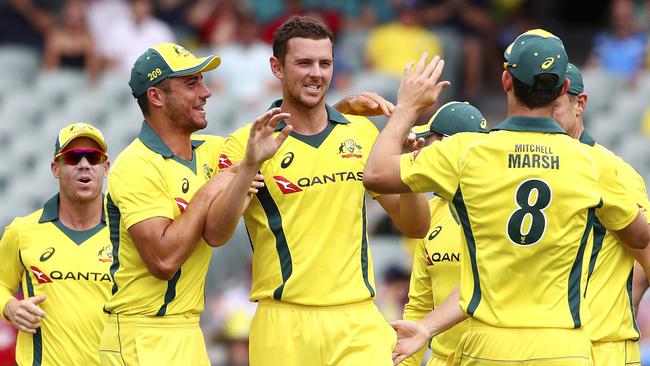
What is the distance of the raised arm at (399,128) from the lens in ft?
22.7

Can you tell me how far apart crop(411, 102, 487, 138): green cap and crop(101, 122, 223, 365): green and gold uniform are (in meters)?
1.58

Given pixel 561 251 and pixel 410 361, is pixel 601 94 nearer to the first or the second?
pixel 410 361

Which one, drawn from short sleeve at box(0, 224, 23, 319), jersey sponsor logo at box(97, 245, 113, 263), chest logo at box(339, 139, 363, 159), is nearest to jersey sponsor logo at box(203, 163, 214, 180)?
chest logo at box(339, 139, 363, 159)

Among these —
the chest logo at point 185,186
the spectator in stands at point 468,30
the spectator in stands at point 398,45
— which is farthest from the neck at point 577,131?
the spectator in stands at point 468,30

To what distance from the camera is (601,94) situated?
16.5 meters

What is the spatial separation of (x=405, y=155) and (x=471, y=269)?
0.66 meters

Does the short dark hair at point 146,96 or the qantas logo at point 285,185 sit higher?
the short dark hair at point 146,96

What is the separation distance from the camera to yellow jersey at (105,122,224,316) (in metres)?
7.65

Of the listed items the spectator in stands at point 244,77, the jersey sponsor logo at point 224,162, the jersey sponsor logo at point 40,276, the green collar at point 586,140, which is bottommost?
the jersey sponsor logo at point 40,276

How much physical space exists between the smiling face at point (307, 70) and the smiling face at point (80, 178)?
1.75 m

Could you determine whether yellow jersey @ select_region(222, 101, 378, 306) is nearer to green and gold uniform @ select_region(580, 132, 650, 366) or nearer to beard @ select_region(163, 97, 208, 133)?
beard @ select_region(163, 97, 208, 133)

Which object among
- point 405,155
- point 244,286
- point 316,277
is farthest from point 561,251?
point 244,286

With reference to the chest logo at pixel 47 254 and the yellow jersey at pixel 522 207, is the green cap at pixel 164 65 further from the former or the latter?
the yellow jersey at pixel 522 207

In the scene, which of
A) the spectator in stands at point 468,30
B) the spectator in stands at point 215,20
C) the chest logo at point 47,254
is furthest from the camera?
the spectator in stands at point 215,20
